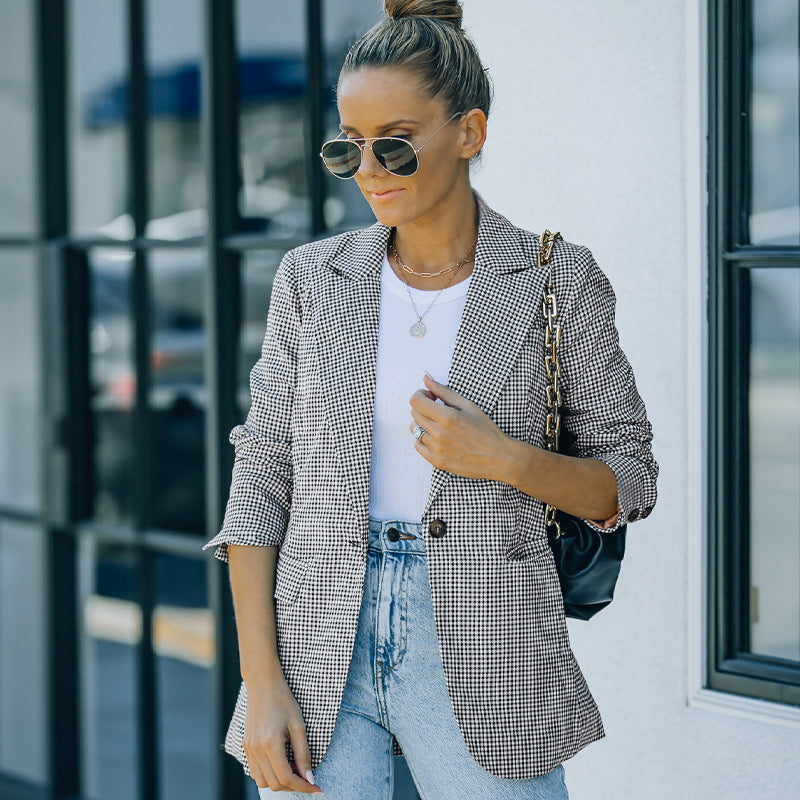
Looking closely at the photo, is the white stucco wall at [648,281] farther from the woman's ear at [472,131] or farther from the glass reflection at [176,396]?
the glass reflection at [176,396]

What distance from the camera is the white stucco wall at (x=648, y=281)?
2.27 meters

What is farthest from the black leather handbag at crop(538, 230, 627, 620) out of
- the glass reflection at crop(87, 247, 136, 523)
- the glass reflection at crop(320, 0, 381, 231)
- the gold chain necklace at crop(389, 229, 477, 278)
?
the glass reflection at crop(87, 247, 136, 523)

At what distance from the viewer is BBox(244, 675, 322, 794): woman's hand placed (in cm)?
168

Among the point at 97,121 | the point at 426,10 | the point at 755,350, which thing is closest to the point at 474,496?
the point at 426,10

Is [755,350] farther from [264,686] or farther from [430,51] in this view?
[264,686]

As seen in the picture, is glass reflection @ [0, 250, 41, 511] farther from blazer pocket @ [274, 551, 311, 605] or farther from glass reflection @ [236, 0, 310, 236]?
blazer pocket @ [274, 551, 311, 605]

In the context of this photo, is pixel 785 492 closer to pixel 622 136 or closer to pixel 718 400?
pixel 718 400

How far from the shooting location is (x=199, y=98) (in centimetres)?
337

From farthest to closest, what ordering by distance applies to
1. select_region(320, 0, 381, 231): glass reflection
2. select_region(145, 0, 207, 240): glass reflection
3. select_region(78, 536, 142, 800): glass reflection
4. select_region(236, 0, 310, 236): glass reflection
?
select_region(78, 536, 142, 800): glass reflection, select_region(145, 0, 207, 240): glass reflection, select_region(236, 0, 310, 236): glass reflection, select_region(320, 0, 381, 231): glass reflection

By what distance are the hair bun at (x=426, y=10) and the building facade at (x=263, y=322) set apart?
0.24m

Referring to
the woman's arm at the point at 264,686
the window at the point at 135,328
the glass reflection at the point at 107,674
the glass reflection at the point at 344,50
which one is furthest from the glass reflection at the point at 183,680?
the woman's arm at the point at 264,686

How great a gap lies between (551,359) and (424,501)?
0.94 ft

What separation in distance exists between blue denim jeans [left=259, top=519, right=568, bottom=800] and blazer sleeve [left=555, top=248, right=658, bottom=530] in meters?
0.30

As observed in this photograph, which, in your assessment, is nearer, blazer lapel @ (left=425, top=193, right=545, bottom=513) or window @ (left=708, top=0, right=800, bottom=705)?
blazer lapel @ (left=425, top=193, right=545, bottom=513)
